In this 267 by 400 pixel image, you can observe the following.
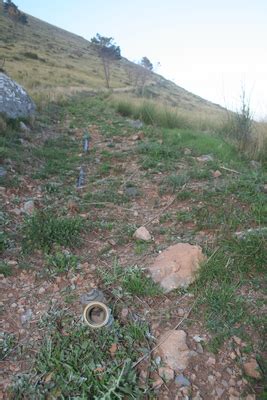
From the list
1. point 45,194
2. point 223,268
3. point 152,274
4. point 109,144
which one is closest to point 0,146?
point 45,194

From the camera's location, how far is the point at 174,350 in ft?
5.59

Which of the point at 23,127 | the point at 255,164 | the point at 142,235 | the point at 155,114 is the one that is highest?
the point at 155,114

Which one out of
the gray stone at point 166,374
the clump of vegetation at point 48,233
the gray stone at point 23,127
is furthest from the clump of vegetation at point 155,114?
the gray stone at point 166,374

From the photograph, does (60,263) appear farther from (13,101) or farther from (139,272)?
(13,101)

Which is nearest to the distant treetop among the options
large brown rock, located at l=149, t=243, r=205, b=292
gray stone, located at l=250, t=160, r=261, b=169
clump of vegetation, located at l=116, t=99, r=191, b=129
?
clump of vegetation, located at l=116, t=99, r=191, b=129

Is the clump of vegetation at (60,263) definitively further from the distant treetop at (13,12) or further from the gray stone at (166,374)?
the distant treetop at (13,12)

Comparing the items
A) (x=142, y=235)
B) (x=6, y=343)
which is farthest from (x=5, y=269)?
(x=142, y=235)

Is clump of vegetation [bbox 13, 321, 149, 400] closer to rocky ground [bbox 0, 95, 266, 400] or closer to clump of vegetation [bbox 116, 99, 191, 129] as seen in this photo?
rocky ground [bbox 0, 95, 266, 400]

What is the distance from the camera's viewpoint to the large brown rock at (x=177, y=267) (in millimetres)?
2145

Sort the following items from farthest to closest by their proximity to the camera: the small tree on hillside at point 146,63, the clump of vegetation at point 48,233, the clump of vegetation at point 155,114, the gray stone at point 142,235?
the small tree on hillside at point 146,63, the clump of vegetation at point 155,114, the gray stone at point 142,235, the clump of vegetation at point 48,233

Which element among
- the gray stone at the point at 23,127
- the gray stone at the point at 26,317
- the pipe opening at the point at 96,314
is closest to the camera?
the pipe opening at the point at 96,314

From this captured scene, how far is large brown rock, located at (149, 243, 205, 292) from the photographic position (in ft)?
7.04

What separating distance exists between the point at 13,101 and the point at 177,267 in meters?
4.77

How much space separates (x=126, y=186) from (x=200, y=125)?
4.05 m
